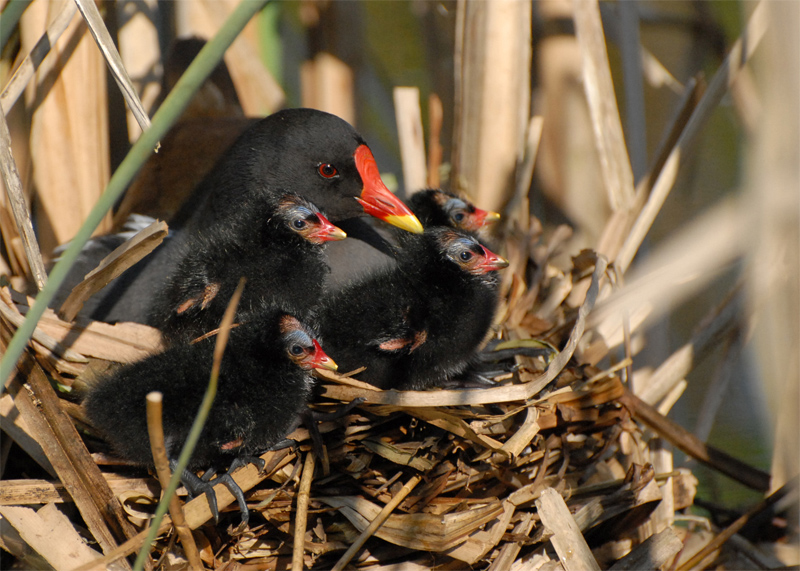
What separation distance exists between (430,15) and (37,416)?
6.05 feet

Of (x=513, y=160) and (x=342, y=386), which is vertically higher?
(x=513, y=160)

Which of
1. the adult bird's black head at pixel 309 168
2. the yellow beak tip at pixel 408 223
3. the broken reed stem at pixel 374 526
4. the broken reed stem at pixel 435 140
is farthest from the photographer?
the broken reed stem at pixel 435 140

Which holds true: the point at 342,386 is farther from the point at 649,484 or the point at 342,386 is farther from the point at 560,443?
the point at 649,484

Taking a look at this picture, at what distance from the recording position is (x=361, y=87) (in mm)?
2688

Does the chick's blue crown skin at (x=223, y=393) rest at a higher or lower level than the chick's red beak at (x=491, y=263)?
lower

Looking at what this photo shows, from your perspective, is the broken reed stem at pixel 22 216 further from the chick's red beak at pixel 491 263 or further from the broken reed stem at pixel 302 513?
the chick's red beak at pixel 491 263

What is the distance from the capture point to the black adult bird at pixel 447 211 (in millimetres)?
2020

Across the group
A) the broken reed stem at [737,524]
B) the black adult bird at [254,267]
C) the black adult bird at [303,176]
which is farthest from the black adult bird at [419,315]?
the broken reed stem at [737,524]

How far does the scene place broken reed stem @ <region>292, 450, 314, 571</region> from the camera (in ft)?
4.45

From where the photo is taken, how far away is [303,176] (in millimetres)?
2021

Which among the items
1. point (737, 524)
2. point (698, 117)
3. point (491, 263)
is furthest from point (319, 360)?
point (698, 117)

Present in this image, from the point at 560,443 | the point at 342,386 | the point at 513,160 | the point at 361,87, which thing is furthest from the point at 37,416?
the point at 361,87

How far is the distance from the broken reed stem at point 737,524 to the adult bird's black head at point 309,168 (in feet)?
3.64

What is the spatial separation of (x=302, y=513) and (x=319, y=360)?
0.97 feet
